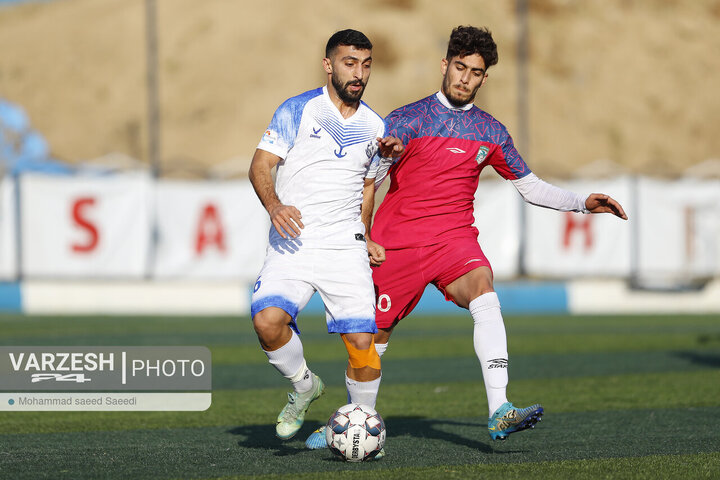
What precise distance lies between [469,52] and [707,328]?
1117 centimetres

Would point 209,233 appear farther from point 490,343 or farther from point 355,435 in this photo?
point 355,435

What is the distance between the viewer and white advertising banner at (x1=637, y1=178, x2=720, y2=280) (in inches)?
832

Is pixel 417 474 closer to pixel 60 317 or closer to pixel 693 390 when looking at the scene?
pixel 693 390

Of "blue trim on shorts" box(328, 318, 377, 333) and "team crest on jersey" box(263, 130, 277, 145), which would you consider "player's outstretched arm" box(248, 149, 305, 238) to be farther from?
"blue trim on shorts" box(328, 318, 377, 333)

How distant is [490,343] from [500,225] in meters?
14.2

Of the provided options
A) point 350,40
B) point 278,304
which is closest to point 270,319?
point 278,304

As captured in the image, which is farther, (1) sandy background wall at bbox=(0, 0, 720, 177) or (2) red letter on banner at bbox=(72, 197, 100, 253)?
(1) sandy background wall at bbox=(0, 0, 720, 177)

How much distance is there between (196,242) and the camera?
65.7 feet

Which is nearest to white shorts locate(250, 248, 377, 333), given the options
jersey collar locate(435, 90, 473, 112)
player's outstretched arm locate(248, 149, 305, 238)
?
player's outstretched arm locate(248, 149, 305, 238)

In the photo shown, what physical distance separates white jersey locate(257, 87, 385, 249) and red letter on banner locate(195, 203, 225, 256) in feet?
44.6

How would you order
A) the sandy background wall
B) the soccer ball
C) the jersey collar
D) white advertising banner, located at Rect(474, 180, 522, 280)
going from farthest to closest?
Result: the sandy background wall
white advertising banner, located at Rect(474, 180, 522, 280)
the jersey collar
the soccer ball

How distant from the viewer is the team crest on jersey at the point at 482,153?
7137 mm

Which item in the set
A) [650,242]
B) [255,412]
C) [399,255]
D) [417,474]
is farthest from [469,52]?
[650,242]

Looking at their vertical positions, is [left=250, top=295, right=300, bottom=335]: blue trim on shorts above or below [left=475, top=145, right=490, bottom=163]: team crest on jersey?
below
